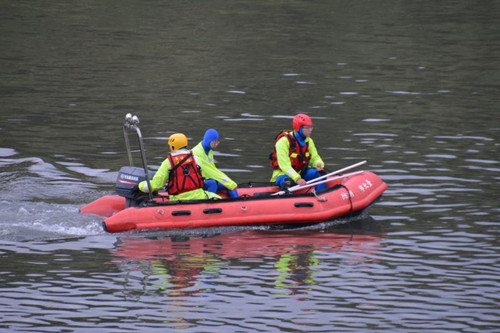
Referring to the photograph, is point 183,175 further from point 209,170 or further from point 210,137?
point 210,137

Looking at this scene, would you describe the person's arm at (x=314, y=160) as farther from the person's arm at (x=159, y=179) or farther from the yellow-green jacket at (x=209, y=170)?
the person's arm at (x=159, y=179)

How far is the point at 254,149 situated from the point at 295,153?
3910 millimetres

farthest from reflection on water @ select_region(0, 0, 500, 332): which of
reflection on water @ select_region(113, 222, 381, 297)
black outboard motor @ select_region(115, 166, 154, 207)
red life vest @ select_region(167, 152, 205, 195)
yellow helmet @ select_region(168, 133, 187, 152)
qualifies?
yellow helmet @ select_region(168, 133, 187, 152)

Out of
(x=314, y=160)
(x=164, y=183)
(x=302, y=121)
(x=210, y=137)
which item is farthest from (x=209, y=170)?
(x=314, y=160)

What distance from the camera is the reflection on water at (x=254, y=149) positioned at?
12.0 meters

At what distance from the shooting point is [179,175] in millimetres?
14914

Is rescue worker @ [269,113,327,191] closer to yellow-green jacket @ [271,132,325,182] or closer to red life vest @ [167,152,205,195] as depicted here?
yellow-green jacket @ [271,132,325,182]

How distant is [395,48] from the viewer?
102 feet

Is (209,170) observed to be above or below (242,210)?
above

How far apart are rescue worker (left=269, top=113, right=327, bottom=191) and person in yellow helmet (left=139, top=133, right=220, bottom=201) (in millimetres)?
1363

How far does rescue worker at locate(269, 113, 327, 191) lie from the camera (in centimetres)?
1596

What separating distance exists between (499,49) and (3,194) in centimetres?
1912

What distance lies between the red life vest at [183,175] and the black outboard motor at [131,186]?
456 millimetres

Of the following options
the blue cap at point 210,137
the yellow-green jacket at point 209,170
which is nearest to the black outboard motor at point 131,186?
the yellow-green jacket at point 209,170
